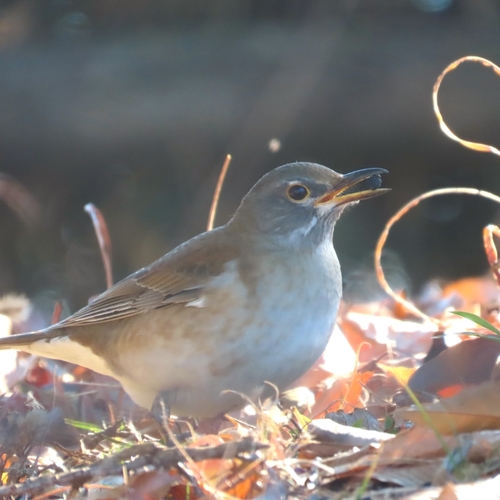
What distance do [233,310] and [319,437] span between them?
102 cm

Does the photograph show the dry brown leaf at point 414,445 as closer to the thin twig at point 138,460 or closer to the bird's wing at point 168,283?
the thin twig at point 138,460

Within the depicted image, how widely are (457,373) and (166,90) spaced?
13.7ft

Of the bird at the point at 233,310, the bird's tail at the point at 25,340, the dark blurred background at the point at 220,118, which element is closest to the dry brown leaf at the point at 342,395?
the bird at the point at 233,310

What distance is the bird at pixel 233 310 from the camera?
10.9ft

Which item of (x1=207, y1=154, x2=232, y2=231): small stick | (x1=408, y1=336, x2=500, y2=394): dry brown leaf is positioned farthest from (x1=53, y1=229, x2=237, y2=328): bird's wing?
(x1=408, y1=336, x2=500, y2=394): dry brown leaf

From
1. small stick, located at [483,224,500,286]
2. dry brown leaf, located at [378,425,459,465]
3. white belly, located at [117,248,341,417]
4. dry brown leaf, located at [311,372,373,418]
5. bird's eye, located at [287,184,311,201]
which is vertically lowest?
dry brown leaf, located at [311,372,373,418]

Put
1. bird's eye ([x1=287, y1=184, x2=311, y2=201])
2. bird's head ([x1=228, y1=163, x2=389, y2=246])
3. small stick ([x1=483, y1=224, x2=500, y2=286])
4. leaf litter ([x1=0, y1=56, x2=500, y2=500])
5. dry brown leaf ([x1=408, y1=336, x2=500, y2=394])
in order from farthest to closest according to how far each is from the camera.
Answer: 1. bird's eye ([x1=287, y1=184, x2=311, y2=201])
2. bird's head ([x1=228, y1=163, x2=389, y2=246])
3. small stick ([x1=483, y1=224, x2=500, y2=286])
4. dry brown leaf ([x1=408, y1=336, x2=500, y2=394])
5. leaf litter ([x1=0, y1=56, x2=500, y2=500])

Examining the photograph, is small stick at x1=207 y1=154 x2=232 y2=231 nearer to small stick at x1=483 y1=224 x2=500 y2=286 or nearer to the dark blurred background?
small stick at x1=483 y1=224 x2=500 y2=286

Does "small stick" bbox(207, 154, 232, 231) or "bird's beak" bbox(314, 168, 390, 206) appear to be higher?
"bird's beak" bbox(314, 168, 390, 206)

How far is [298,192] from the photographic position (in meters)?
3.85

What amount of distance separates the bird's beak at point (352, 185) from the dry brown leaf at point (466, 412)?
1.30 metres

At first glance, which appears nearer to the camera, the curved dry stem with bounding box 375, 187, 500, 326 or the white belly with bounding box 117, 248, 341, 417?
the white belly with bounding box 117, 248, 341, 417

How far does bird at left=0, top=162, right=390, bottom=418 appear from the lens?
333cm

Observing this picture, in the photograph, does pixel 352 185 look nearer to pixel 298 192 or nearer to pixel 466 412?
pixel 298 192
